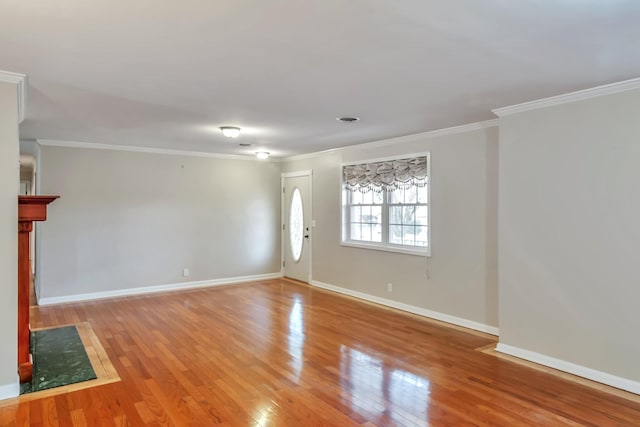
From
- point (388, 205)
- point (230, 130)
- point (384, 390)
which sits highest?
point (230, 130)

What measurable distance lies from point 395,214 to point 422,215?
0.48m

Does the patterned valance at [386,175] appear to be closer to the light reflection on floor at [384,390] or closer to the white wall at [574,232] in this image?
the white wall at [574,232]

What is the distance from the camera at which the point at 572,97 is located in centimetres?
348

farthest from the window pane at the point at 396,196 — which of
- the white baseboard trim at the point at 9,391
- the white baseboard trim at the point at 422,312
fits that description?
the white baseboard trim at the point at 9,391

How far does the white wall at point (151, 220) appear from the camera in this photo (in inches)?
237

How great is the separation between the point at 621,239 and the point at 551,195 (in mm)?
637

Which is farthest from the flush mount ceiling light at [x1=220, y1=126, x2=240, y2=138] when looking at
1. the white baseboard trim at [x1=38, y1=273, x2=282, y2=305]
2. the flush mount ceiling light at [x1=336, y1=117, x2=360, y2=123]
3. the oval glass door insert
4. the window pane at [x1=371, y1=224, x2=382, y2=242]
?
the white baseboard trim at [x1=38, y1=273, x2=282, y2=305]

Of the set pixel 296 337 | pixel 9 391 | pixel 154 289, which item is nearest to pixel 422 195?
pixel 296 337

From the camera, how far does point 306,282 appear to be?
7551mm

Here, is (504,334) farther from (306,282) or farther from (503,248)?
(306,282)

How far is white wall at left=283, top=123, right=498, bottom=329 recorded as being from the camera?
4621 mm

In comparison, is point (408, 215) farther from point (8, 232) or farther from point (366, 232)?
point (8, 232)

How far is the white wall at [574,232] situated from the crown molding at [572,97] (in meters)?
0.04

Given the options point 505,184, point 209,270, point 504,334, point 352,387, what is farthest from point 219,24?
point 209,270
